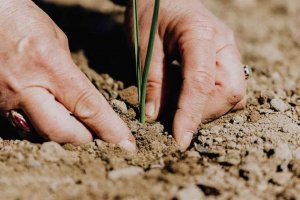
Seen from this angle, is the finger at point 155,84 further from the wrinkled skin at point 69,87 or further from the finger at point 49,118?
the finger at point 49,118

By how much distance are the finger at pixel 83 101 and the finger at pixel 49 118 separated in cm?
3

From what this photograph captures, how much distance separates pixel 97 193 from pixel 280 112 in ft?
2.60

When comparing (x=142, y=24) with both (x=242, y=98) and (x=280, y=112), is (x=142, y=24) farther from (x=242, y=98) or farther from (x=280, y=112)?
(x=280, y=112)

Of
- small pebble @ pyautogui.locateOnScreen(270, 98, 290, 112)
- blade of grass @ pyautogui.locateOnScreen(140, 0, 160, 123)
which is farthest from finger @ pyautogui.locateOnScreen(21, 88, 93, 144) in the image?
small pebble @ pyautogui.locateOnScreen(270, 98, 290, 112)

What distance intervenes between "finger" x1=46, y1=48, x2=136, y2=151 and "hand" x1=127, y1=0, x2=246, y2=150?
0.21m

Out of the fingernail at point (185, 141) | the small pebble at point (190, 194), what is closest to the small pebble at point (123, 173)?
the small pebble at point (190, 194)

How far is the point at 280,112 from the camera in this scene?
1.63 metres

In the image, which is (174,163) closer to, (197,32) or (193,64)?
(193,64)

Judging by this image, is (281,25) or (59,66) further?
(281,25)

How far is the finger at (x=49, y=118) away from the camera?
132 centimetres

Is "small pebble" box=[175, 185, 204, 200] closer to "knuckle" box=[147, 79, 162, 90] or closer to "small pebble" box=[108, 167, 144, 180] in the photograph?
"small pebble" box=[108, 167, 144, 180]

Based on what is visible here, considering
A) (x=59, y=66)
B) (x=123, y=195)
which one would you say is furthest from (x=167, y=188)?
(x=59, y=66)

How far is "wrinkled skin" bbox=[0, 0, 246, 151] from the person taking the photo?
1.34 m

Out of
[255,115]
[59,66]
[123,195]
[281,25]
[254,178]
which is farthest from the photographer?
[281,25]
